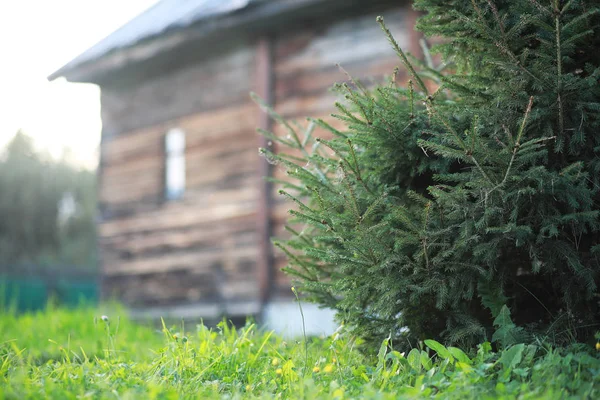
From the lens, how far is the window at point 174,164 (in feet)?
28.7

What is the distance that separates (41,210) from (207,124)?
2238 cm

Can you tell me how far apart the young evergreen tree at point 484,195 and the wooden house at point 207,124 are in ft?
11.6

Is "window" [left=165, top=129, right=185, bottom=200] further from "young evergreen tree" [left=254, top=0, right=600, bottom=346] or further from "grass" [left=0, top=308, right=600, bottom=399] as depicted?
"young evergreen tree" [left=254, top=0, right=600, bottom=346]

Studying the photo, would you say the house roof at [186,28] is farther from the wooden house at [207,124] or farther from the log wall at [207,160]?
the log wall at [207,160]

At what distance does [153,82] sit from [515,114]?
738 cm

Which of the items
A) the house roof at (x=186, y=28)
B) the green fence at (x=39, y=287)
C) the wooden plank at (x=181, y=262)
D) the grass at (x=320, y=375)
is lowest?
the green fence at (x=39, y=287)

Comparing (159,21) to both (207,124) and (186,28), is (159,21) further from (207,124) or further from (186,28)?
(207,124)

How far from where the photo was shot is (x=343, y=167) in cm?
268

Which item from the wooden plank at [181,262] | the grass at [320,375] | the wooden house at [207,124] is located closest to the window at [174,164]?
the wooden house at [207,124]

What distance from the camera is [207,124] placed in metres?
8.34

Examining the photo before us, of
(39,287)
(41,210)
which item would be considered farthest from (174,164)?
(41,210)

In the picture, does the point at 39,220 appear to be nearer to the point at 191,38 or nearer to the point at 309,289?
→ the point at 191,38

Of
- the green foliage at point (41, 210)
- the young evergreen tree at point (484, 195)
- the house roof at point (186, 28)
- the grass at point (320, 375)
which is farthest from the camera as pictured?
the green foliage at point (41, 210)

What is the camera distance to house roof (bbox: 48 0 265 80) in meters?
7.37
